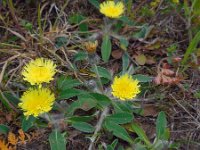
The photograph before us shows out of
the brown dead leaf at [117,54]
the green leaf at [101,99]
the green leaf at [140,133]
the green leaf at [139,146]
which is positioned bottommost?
the green leaf at [139,146]

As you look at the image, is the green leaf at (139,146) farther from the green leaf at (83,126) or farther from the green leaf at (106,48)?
the green leaf at (106,48)

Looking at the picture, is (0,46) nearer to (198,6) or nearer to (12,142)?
(12,142)

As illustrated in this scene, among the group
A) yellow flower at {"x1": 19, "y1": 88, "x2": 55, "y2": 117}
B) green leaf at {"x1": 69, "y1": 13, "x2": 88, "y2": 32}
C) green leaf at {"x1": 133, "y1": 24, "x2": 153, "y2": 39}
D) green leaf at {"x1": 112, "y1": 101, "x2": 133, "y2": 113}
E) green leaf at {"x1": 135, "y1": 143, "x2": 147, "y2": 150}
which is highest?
green leaf at {"x1": 69, "y1": 13, "x2": 88, "y2": 32}

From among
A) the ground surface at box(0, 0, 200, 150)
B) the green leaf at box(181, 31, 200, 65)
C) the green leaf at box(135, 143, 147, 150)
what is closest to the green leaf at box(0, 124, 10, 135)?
the ground surface at box(0, 0, 200, 150)

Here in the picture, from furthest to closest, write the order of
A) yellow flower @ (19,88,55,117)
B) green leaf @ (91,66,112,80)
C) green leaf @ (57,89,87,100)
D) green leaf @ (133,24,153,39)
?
1. green leaf @ (133,24,153,39)
2. green leaf @ (91,66,112,80)
3. green leaf @ (57,89,87,100)
4. yellow flower @ (19,88,55,117)

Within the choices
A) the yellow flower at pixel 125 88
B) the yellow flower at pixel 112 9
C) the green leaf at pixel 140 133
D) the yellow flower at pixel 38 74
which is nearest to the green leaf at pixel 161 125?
the green leaf at pixel 140 133

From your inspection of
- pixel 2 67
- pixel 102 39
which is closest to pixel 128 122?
pixel 102 39

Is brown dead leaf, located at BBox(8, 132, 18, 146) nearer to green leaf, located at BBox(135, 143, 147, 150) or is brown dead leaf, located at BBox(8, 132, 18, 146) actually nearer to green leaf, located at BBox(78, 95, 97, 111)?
green leaf, located at BBox(78, 95, 97, 111)
